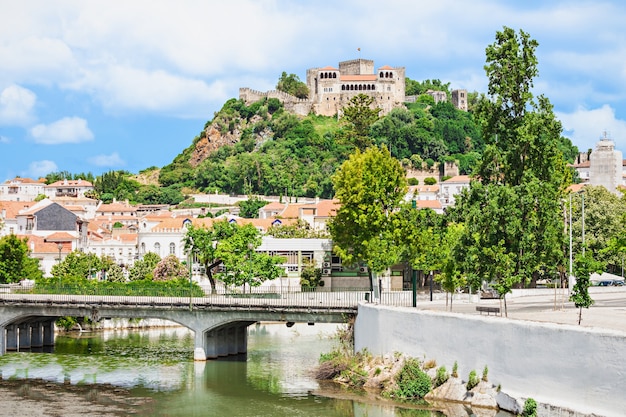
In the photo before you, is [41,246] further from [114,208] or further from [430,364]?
[430,364]

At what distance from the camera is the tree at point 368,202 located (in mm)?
61906

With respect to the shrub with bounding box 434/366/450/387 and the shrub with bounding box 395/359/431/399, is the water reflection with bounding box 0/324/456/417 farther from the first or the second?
the shrub with bounding box 434/366/450/387

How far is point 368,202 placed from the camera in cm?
6266

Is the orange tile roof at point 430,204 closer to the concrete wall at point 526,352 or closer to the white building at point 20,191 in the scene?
the white building at point 20,191

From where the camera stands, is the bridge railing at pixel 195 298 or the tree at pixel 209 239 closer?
the bridge railing at pixel 195 298

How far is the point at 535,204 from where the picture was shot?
44188mm

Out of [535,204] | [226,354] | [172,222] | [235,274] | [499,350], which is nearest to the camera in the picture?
[499,350]

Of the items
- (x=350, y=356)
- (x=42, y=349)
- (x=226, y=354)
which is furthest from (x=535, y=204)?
(x=42, y=349)

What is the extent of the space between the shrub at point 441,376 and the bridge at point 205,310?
1044 centimetres

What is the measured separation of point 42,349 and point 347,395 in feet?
94.6

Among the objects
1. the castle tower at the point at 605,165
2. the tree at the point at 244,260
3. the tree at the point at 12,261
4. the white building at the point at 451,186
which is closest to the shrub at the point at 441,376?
the tree at the point at 244,260

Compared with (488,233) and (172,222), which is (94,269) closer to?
(172,222)

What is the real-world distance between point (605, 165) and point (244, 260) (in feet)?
287

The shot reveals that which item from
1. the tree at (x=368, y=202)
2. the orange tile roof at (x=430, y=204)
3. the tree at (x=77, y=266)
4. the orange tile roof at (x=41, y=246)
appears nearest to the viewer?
the tree at (x=368, y=202)
